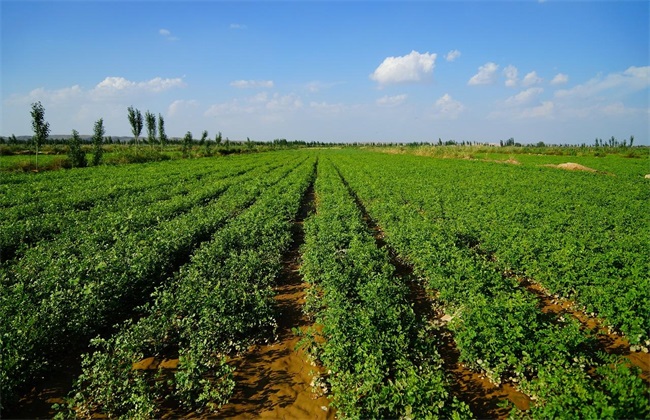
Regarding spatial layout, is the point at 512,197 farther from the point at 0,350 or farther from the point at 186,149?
the point at 186,149

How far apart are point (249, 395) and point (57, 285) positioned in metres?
4.51

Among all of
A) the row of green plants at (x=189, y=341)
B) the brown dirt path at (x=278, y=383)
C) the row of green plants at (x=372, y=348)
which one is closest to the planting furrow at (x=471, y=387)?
the row of green plants at (x=372, y=348)

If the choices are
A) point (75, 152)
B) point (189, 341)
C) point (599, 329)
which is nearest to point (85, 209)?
point (189, 341)

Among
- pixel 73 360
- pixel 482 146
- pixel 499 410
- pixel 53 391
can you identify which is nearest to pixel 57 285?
pixel 73 360

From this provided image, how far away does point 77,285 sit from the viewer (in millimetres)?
6551

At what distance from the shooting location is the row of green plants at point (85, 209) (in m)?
11.0

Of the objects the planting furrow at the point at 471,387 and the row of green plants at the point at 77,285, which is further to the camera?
the row of green plants at the point at 77,285

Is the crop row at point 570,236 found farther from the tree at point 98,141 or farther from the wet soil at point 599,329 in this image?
the tree at point 98,141

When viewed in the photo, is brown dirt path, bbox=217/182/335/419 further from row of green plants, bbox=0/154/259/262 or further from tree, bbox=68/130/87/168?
tree, bbox=68/130/87/168

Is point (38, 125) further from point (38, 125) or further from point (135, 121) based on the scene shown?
point (135, 121)

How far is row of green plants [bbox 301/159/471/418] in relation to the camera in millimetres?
4215

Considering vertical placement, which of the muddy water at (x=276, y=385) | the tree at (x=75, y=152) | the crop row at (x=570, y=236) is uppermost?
the tree at (x=75, y=152)

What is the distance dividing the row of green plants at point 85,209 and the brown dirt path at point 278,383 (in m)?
8.14

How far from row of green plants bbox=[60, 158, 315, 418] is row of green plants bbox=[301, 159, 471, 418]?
130 centimetres
